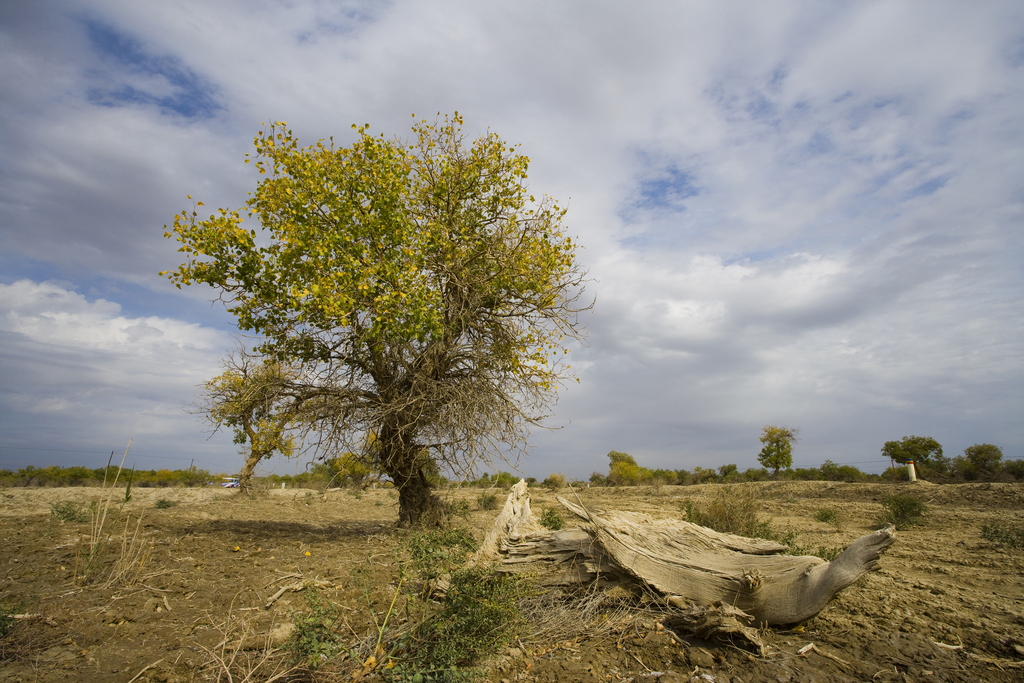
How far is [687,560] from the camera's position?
4770mm

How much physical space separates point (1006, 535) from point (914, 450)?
21.8 meters

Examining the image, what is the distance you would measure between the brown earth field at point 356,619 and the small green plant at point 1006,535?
0.21 m

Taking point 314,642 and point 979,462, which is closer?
point 314,642

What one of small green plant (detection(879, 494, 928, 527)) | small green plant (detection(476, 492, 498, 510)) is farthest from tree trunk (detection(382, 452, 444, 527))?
small green plant (detection(879, 494, 928, 527))

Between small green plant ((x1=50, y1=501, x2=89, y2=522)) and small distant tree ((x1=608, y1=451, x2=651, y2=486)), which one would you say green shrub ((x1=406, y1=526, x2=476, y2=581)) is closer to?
small green plant ((x1=50, y1=501, x2=89, y2=522))

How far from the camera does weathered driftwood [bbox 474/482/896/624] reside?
4.21 m

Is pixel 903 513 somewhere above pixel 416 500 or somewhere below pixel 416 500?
below

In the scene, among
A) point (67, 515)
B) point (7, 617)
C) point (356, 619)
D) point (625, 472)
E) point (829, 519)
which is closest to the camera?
point (7, 617)

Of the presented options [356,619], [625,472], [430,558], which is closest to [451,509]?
[356,619]

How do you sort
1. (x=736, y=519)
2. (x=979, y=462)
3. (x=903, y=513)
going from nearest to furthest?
(x=736, y=519), (x=903, y=513), (x=979, y=462)

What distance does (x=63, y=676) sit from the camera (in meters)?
3.89

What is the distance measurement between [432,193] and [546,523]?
664cm

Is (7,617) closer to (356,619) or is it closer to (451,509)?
(356,619)

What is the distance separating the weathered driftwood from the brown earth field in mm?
279
